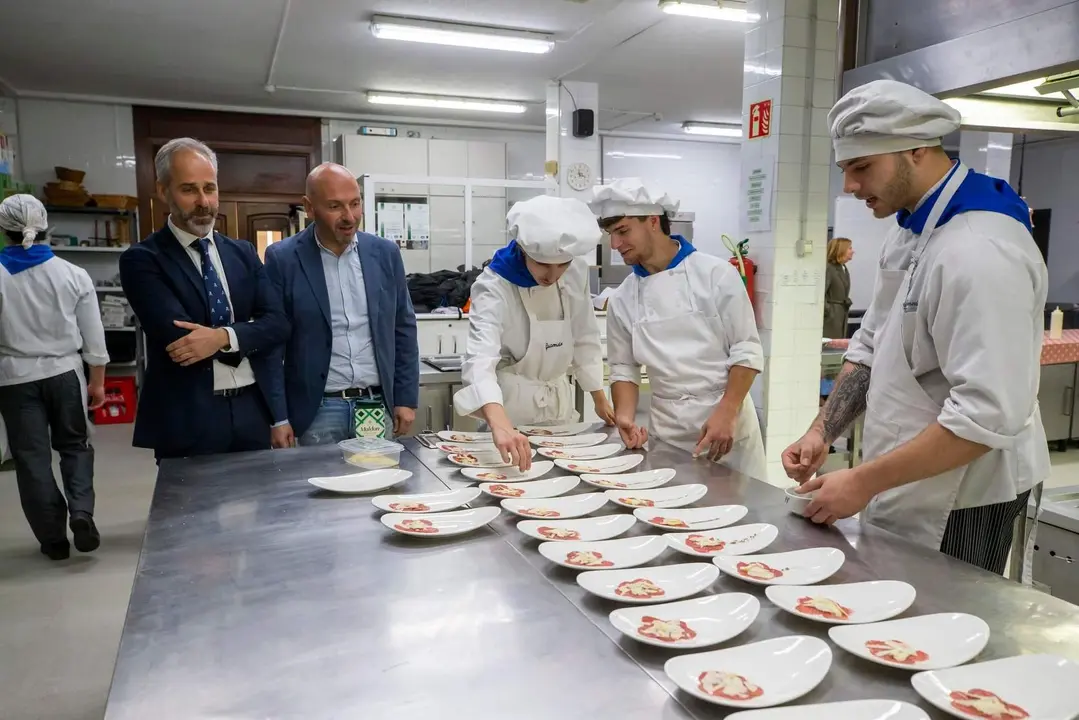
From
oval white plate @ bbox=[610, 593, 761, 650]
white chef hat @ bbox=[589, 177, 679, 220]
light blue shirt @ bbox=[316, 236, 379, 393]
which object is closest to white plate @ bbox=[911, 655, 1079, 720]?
oval white plate @ bbox=[610, 593, 761, 650]

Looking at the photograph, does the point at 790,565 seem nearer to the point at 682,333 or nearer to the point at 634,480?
the point at 634,480

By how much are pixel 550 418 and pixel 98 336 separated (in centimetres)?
254

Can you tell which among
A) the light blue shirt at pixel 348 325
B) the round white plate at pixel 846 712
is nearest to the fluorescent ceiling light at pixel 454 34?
the light blue shirt at pixel 348 325

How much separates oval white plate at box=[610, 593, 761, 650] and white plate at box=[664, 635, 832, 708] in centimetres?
3

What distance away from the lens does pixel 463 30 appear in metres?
5.05

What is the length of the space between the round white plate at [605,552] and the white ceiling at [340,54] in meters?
3.82

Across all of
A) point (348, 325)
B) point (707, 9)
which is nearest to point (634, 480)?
point (348, 325)

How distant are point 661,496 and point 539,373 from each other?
0.80m

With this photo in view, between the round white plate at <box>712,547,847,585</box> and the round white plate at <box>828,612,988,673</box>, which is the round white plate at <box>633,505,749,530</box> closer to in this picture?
the round white plate at <box>712,547,847,585</box>

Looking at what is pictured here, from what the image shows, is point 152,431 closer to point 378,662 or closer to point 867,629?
point 378,662

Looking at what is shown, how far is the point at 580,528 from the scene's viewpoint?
142 cm

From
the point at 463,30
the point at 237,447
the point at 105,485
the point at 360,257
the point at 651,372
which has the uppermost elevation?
the point at 463,30

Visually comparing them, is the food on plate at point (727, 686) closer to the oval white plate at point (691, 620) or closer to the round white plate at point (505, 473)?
the oval white plate at point (691, 620)

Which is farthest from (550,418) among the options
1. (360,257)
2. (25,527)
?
(25,527)
